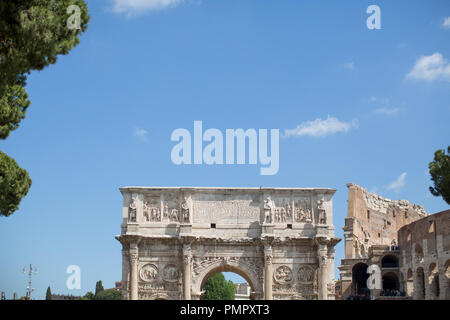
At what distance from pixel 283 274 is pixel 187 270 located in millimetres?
4580

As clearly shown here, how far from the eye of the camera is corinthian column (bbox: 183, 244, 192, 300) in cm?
2778

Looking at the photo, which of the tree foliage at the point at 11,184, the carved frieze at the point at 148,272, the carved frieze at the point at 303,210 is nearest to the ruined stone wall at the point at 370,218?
the carved frieze at the point at 303,210

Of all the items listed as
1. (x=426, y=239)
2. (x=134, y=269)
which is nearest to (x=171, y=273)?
(x=134, y=269)

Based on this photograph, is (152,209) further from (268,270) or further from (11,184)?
(11,184)

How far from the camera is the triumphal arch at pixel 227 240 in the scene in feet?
92.5

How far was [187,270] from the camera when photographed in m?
28.0

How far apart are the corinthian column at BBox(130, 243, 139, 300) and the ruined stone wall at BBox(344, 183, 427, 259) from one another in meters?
24.8

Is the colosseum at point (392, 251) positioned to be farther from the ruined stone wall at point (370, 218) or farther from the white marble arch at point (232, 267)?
the white marble arch at point (232, 267)

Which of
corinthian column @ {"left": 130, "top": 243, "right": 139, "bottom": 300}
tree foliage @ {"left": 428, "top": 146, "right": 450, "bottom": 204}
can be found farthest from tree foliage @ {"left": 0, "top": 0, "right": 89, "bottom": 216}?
corinthian column @ {"left": 130, "top": 243, "right": 139, "bottom": 300}

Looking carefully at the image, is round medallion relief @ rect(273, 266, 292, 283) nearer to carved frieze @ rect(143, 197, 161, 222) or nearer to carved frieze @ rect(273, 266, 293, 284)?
carved frieze @ rect(273, 266, 293, 284)

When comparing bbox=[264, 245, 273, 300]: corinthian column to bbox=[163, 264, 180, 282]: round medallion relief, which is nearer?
bbox=[264, 245, 273, 300]: corinthian column

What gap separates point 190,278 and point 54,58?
58.9 feet

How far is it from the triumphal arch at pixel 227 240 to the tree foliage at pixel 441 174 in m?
8.50
